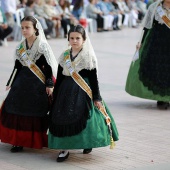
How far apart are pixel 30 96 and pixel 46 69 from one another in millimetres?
307

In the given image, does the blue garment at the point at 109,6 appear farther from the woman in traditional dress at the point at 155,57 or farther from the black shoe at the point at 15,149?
the black shoe at the point at 15,149

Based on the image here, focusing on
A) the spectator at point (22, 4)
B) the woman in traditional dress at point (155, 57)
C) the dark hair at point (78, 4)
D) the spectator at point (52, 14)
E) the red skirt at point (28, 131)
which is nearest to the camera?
the red skirt at point (28, 131)

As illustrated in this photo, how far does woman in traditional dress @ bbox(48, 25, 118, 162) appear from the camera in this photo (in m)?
5.89

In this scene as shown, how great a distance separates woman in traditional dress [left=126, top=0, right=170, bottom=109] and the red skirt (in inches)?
110

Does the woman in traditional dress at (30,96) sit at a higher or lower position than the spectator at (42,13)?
higher

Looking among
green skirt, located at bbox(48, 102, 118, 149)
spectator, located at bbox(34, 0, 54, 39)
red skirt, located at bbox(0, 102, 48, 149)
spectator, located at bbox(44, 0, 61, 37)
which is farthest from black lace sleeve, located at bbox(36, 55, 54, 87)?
spectator, located at bbox(44, 0, 61, 37)

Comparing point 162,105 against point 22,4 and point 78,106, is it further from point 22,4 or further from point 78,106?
point 22,4

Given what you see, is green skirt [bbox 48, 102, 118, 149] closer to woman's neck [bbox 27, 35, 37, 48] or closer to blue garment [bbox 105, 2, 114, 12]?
woman's neck [bbox 27, 35, 37, 48]

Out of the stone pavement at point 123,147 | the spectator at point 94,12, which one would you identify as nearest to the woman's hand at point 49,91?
the stone pavement at point 123,147

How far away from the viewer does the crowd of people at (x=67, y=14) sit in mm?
18969

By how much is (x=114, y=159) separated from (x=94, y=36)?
50.9ft

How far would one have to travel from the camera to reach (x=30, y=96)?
6.25 m

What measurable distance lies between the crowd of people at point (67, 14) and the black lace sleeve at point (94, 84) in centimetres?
950

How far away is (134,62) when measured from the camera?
892 cm
